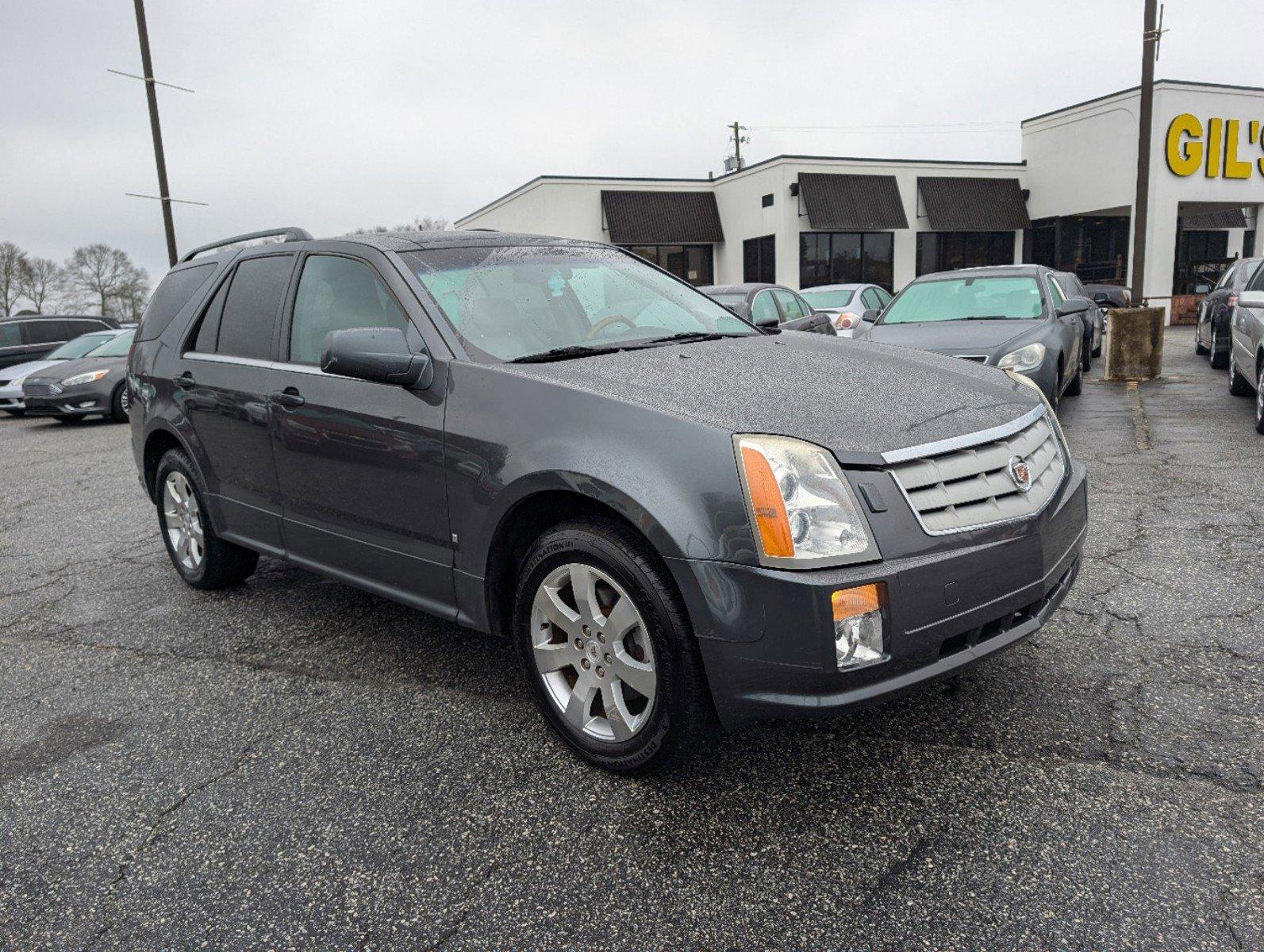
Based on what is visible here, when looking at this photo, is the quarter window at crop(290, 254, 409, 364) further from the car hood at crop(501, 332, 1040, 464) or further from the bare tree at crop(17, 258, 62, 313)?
the bare tree at crop(17, 258, 62, 313)

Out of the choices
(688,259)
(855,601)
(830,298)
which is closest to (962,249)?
(688,259)

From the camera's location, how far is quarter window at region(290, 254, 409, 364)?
135 inches

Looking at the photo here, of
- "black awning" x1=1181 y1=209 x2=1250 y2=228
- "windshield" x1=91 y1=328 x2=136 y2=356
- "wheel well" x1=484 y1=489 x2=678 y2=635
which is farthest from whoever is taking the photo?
"black awning" x1=1181 y1=209 x2=1250 y2=228

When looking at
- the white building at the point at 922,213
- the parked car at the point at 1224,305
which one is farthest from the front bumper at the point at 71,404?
the white building at the point at 922,213

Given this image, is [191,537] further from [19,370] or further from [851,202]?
[851,202]

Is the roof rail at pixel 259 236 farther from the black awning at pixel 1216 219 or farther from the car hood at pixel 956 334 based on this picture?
the black awning at pixel 1216 219

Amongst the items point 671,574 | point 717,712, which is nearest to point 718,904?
point 717,712

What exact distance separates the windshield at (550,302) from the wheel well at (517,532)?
0.56 metres

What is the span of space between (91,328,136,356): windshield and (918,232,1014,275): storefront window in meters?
24.1

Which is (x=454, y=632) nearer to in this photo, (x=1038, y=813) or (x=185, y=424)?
(x=185, y=424)

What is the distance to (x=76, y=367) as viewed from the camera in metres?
13.7

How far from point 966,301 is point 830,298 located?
633cm

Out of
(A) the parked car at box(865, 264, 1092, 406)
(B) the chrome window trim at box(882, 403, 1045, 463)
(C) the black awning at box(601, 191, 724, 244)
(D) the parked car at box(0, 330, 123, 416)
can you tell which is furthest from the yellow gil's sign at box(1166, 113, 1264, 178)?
(B) the chrome window trim at box(882, 403, 1045, 463)

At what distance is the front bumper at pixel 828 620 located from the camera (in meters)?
2.25
